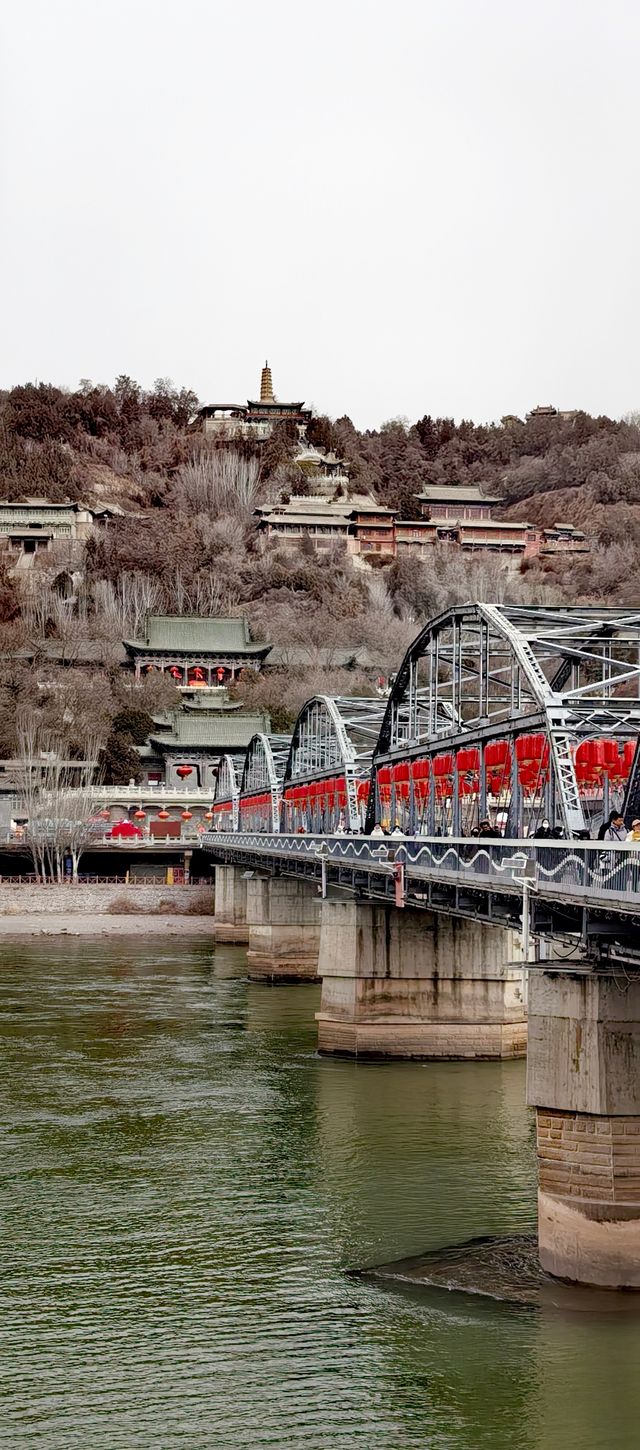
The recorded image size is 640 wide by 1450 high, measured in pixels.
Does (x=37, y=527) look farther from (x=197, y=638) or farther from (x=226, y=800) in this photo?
(x=226, y=800)

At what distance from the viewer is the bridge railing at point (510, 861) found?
1953 centimetres

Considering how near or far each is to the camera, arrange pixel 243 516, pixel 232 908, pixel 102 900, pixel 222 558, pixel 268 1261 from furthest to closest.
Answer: pixel 243 516 < pixel 222 558 < pixel 102 900 < pixel 232 908 < pixel 268 1261

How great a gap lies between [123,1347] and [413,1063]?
59.8 ft

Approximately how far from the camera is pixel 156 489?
614ft

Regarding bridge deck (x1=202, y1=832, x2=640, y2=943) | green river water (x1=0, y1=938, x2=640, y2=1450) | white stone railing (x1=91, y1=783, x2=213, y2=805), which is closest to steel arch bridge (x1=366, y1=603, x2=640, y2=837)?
bridge deck (x1=202, y1=832, x2=640, y2=943)

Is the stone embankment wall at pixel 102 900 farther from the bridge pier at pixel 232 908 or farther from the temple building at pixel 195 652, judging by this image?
the temple building at pixel 195 652

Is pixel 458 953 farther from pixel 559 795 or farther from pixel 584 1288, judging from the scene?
pixel 584 1288

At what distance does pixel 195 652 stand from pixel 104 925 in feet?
191

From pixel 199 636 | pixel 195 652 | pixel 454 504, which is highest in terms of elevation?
pixel 454 504

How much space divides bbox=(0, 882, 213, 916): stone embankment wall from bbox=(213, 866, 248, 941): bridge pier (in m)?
7.35

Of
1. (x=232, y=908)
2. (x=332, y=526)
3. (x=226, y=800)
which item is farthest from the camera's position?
(x=332, y=526)

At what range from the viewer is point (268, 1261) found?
2316 centimetres

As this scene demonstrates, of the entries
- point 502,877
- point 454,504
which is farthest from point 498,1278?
point 454,504

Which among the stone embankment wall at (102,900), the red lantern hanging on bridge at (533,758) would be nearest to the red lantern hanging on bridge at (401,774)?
the red lantern hanging on bridge at (533,758)
